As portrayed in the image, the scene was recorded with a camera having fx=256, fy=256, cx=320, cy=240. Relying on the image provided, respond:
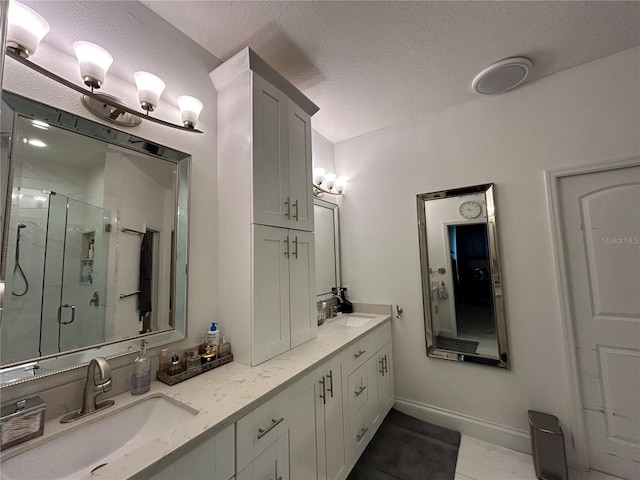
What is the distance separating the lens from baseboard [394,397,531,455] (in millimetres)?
1916

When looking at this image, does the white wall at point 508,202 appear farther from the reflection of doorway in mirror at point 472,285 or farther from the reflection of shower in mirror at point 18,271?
the reflection of shower in mirror at point 18,271

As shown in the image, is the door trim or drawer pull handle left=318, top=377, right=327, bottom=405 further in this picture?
the door trim

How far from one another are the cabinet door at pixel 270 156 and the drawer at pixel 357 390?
3.77 feet

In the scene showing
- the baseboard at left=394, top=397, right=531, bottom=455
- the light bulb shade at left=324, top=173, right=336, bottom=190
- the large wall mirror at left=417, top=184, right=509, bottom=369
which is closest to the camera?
the baseboard at left=394, top=397, right=531, bottom=455

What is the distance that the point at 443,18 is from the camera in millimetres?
1469

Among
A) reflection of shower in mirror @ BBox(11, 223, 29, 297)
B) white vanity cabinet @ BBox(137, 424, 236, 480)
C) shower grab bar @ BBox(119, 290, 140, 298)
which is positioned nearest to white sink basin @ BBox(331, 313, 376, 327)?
white vanity cabinet @ BBox(137, 424, 236, 480)

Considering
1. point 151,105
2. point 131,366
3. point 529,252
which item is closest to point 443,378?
point 529,252

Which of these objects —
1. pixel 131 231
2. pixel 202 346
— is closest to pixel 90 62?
pixel 131 231

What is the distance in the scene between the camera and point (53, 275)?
3.23 ft

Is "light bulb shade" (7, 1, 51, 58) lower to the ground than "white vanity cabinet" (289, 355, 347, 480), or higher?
higher

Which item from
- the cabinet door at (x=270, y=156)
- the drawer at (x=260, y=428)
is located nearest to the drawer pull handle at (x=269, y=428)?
the drawer at (x=260, y=428)

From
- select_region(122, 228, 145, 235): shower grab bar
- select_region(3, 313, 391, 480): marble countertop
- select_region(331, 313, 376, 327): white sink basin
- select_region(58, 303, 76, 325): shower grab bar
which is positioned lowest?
select_region(331, 313, 376, 327): white sink basin

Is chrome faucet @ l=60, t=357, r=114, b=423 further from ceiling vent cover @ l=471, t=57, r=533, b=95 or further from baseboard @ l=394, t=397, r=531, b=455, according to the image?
ceiling vent cover @ l=471, t=57, r=533, b=95

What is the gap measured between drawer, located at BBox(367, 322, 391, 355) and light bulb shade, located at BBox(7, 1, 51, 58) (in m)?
2.30
